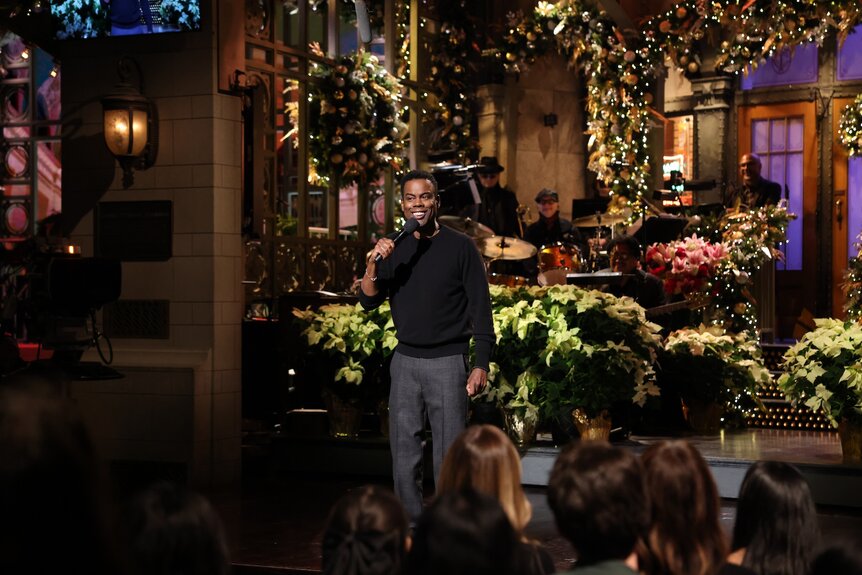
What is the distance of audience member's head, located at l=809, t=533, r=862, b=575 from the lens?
2.80 m

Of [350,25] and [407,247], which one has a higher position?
[350,25]

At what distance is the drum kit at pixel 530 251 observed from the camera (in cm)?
1223

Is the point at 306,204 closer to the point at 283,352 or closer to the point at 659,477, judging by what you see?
the point at 283,352

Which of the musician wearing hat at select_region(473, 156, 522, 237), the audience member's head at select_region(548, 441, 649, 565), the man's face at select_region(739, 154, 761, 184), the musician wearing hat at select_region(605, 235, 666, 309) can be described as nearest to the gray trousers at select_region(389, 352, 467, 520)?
the audience member's head at select_region(548, 441, 649, 565)

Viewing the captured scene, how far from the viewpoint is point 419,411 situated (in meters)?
6.75

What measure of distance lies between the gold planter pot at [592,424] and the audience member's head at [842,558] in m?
6.51

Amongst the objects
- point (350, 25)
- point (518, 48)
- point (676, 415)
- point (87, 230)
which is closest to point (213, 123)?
point (87, 230)

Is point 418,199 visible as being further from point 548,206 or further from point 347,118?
point 548,206

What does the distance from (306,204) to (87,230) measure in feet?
10.0

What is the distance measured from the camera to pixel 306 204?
12.8 metres

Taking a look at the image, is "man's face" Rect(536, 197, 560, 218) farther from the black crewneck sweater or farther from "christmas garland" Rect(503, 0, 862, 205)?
the black crewneck sweater

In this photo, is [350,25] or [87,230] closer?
[87,230]

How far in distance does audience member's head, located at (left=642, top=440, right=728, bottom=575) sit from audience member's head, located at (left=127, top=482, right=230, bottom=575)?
4.59 ft

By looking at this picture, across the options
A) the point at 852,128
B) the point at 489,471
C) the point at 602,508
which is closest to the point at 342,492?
the point at 489,471
